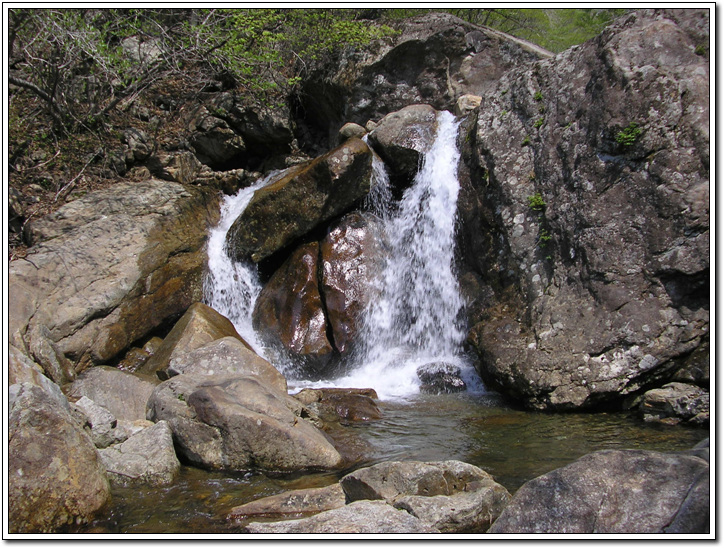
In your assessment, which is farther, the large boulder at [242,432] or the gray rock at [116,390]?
the gray rock at [116,390]

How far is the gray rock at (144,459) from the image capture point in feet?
15.1

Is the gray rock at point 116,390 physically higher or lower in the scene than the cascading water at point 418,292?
lower

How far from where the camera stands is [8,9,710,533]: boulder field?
372 cm

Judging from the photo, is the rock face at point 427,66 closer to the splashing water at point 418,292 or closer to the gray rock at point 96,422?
the splashing water at point 418,292

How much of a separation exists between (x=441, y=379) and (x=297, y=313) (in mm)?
2859

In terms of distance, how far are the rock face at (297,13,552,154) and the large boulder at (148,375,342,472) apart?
30.0ft

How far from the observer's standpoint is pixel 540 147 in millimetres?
7820

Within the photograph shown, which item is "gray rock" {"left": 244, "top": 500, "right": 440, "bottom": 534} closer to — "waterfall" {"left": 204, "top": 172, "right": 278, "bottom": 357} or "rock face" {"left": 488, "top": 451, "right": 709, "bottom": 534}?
"rock face" {"left": 488, "top": 451, "right": 709, "bottom": 534}

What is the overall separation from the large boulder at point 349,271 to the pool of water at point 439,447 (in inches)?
82.0

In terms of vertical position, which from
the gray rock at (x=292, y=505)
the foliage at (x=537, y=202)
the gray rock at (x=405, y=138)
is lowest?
the gray rock at (x=292, y=505)

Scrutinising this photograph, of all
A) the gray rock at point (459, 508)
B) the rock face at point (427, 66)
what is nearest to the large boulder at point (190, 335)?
the gray rock at point (459, 508)

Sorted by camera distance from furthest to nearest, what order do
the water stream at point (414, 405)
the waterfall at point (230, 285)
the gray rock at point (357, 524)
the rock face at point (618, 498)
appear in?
the waterfall at point (230, 285) < the water stream at point (414, 405) < the gray rock at point (357, 524) < the rock face at point (618, 498)

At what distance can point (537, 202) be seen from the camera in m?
7.51

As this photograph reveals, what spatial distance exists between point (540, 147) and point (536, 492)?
5936 millimetres
